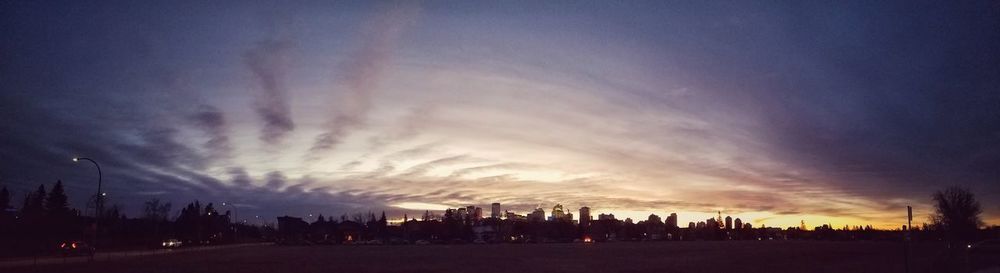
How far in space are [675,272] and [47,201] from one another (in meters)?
132

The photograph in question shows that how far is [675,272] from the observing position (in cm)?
3800

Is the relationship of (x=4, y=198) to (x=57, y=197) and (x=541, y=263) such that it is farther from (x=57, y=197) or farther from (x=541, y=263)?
(x=541, y=263)

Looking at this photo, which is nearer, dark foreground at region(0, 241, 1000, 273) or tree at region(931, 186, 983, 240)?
dark foreground at region(0, 241, 1000, 273)

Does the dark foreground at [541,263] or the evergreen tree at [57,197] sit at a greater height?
the evergreen tree at [57,197]

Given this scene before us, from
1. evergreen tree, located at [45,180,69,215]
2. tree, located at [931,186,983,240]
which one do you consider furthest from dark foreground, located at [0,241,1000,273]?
evergreen tree, located at [45,180,69,215]

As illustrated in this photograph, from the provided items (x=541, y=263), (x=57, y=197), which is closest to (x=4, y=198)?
(x=57, y=197)

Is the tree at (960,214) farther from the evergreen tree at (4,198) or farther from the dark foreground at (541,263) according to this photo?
the evergreen tree at (4,198)

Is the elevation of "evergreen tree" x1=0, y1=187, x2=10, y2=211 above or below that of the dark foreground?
above

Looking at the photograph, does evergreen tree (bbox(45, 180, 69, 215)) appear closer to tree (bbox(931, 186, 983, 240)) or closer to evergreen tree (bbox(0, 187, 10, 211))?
evergreen tree (bbox(0, 187, 10, 211))

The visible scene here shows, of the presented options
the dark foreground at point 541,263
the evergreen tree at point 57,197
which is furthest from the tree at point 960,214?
the evergreen tree at point 57,197

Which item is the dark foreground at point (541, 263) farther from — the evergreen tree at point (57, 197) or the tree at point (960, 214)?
the evergreen tree at point (57, 197)

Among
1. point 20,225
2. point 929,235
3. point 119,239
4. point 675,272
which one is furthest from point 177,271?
point 929,235

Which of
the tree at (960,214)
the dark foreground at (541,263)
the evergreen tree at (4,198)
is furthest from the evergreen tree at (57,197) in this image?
the tree at (960,214)

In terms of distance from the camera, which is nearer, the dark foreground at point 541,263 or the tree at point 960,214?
the dark foreground at point 541,263
